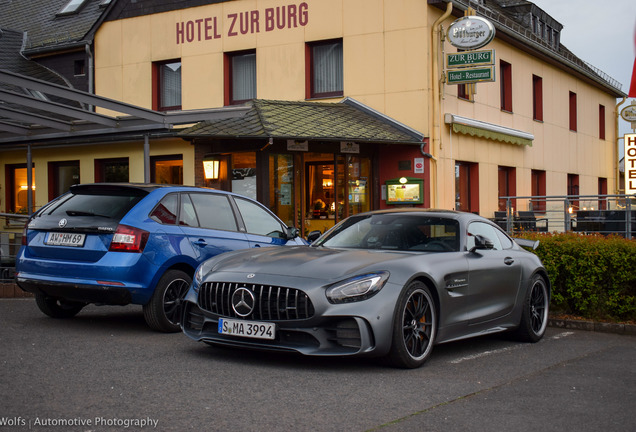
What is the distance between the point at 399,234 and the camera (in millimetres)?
8078

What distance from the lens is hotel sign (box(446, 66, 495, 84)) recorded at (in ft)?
62.7

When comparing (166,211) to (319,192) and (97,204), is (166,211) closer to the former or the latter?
(97,204)

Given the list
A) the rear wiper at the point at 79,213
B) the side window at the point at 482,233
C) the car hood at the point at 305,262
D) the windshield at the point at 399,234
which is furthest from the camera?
the rear wiper at the point at 79,213

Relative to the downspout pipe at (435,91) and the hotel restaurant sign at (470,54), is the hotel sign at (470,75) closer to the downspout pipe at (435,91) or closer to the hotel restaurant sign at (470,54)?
the hotel restaurant sign at (470,54)

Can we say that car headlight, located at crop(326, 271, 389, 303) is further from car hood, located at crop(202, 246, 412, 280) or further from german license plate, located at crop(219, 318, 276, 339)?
german license plate, located at crop(219, 318, 276, 339)

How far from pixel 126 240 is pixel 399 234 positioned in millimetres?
2764

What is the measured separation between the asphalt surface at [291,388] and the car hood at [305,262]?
0.78 meters

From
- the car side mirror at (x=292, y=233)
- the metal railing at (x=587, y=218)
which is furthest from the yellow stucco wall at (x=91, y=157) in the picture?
the car side mirror at (x=292, y=233)

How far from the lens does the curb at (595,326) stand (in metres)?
9.90

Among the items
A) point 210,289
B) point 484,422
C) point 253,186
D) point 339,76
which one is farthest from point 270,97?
point 484,422

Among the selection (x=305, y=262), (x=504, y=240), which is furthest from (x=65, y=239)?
(x=504, y=240)

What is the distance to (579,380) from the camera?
260 inches

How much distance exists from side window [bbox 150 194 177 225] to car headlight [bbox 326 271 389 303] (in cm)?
286

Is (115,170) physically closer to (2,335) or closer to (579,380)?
(2,335)
